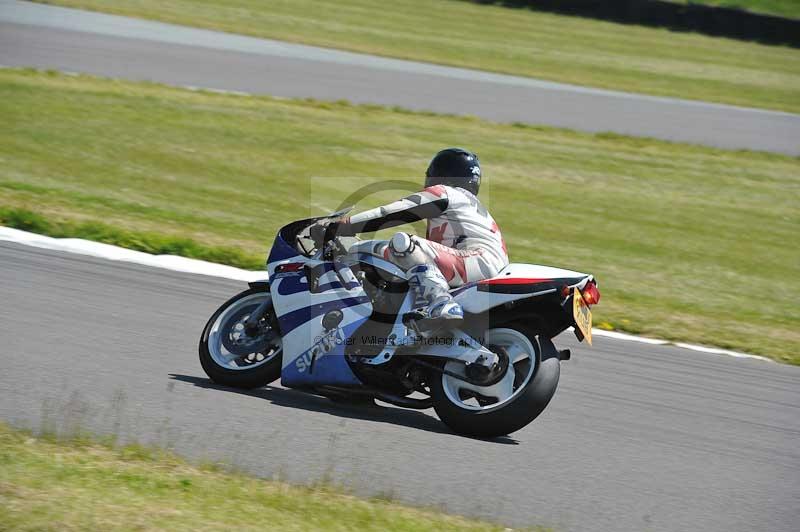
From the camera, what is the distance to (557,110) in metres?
22.4

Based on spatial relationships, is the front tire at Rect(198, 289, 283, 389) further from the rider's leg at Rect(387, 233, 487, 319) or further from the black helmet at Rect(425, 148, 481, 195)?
the black helmet at Rect(425, 148, 481, 195)

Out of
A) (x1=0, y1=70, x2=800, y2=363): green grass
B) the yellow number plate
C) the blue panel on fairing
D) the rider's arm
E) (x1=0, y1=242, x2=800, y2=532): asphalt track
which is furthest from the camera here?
(x1=0, y1=70, x2=800, y2=363): green grass

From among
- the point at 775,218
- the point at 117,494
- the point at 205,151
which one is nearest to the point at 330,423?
the point at 117,494

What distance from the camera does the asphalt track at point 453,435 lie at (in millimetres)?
5562

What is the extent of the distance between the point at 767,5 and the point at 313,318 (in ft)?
144

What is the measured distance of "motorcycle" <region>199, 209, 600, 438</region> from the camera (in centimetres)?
637

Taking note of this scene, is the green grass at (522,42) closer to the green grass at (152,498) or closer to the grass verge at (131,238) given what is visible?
the grass verge at (131,238)

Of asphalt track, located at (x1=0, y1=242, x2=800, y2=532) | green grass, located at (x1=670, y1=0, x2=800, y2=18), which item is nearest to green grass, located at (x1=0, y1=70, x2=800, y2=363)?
asphalt track, located at (x1=0, y1=242, x2=800, y2=532)

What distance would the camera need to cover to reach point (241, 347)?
7.06m

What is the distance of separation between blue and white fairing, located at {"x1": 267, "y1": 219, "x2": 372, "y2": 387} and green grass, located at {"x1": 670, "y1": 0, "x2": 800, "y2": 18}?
40.2m

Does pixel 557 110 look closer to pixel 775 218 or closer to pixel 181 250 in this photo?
pixel 775 218

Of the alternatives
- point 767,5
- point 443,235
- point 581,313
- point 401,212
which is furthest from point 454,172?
point 767,5

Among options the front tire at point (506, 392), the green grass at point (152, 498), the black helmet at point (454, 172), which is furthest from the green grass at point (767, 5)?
the green grass at point (152, 498)

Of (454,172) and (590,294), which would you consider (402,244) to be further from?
(590,294)
